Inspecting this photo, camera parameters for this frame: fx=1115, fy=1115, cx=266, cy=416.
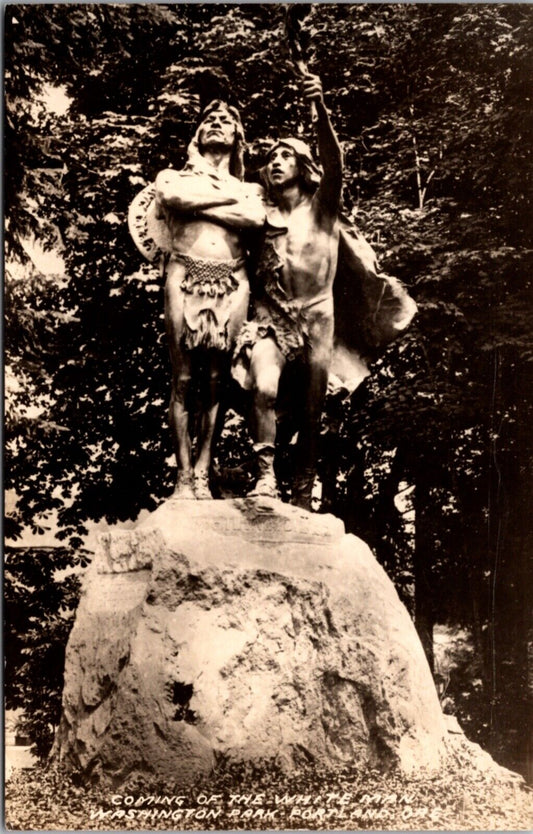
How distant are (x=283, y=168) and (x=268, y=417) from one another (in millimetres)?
1551

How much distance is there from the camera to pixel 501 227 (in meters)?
10.1

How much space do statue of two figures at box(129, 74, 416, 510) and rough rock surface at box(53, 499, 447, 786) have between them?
0.43m

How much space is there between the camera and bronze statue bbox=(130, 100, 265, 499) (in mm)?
6555

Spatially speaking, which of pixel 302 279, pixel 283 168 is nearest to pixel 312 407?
pixel 302 279

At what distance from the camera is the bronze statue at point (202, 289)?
21.5 feet

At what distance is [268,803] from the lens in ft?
18.9

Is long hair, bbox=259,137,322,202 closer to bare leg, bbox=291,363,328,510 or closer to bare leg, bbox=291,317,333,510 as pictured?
bare leg, bbox=291,317,333,510

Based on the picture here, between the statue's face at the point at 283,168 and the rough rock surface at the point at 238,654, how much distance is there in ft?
6.56

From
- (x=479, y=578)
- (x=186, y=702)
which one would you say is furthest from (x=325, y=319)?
(x=479, y=578)

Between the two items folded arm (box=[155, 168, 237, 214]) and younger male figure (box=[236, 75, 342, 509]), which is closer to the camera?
folded arm (box=[155, 168, 237, 214])

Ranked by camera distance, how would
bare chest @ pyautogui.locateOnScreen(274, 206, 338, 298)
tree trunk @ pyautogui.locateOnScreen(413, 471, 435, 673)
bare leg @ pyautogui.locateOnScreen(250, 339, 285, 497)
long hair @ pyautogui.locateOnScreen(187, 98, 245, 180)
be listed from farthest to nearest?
tree trunk @ pyautogui.locateOnScreen(413, 471, 435, 673), long hair @ pyautogui.locateOnScreen(187, 98, 245, 180), bare chest @ pyautogui.locateOnScreen(274, 206, 338, 298), bare leg @ pyautogui.locateOnScreen(250, 339, 285, 497)

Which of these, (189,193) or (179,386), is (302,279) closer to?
(189,193)

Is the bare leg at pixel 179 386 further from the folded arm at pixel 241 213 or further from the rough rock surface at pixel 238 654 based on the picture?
the folded arm at pixel 241 213

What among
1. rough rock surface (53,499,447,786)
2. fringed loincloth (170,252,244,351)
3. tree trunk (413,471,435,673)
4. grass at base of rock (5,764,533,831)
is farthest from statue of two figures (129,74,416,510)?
tree trunk (413,471,435,673)
